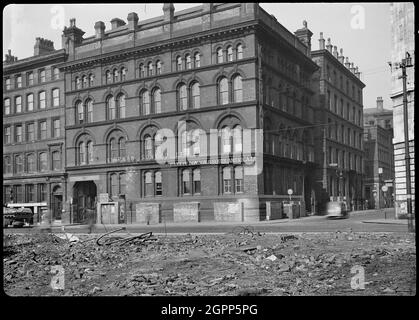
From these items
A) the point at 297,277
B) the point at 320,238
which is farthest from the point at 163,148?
the point at 297,277

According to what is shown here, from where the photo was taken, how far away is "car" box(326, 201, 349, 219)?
444 inches

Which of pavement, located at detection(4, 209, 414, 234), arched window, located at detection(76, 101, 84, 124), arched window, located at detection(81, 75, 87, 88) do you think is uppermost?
arched window, located at detection(81, 75, 87, 88)

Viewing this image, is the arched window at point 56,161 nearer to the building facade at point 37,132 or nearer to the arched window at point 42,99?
the building facade at point 37,132

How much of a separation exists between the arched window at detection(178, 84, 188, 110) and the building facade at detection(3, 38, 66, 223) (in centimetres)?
458

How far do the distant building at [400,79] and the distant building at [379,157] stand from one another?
0.26 m

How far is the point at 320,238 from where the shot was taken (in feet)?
35.5

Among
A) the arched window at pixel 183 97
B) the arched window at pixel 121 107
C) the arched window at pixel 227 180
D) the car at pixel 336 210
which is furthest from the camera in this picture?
the arched window at pixel 183 97

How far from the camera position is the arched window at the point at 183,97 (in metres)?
16.4

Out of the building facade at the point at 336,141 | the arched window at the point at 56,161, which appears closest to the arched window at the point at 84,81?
the arched window at the point at 56,161

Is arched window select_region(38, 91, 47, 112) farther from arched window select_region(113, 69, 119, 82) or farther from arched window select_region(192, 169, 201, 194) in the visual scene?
arched window select_region(192, 169, 201, 194)

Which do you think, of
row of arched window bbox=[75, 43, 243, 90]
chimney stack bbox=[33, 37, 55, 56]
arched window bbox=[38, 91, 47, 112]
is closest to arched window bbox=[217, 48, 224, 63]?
row of arched window bbox=[75, 43, 243, 90]

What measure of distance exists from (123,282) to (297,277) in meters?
2.81
